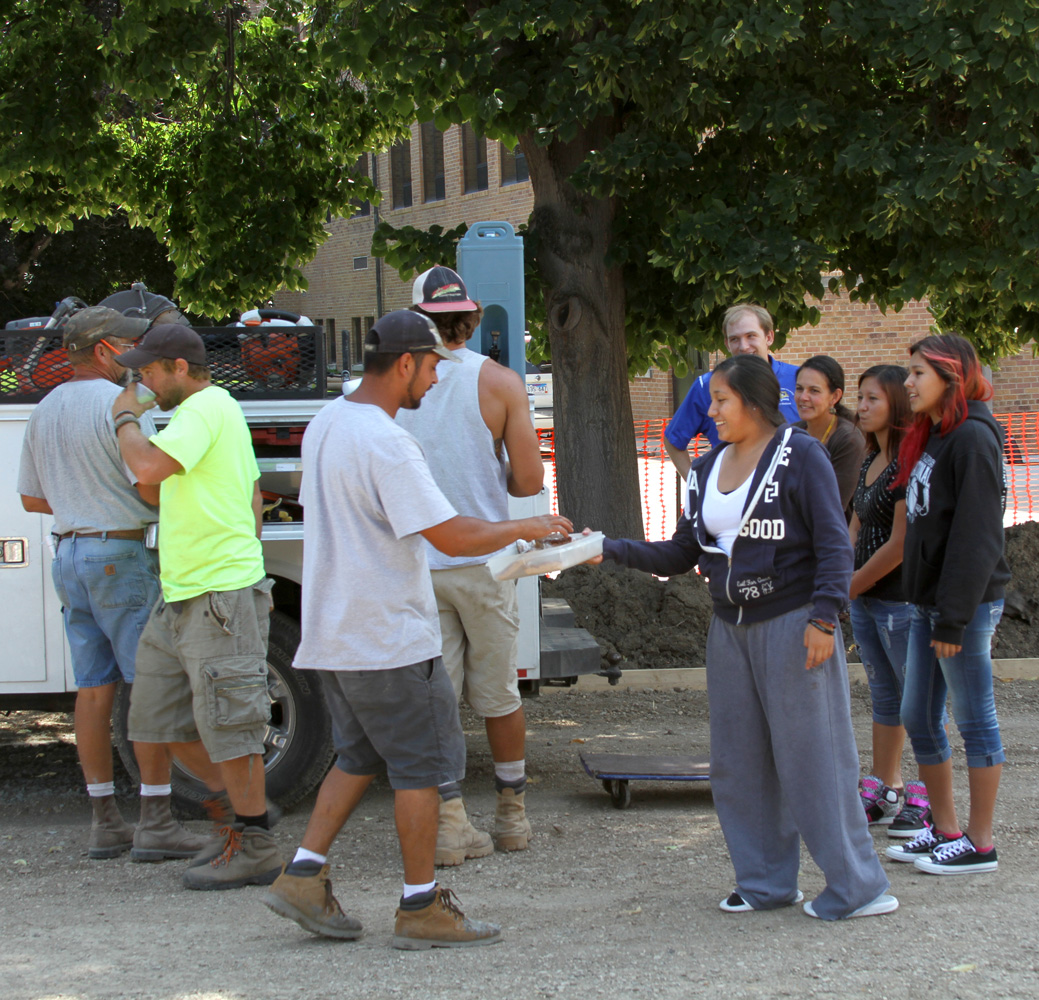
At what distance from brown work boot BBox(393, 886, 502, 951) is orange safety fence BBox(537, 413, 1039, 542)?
8452 mm

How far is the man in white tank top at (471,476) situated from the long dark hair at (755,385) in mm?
951

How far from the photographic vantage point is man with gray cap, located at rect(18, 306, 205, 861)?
479cm

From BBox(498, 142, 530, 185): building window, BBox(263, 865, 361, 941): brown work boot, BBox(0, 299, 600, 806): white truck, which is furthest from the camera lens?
BBox(498, 142, 530, 185): building window

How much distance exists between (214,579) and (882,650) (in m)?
2.64

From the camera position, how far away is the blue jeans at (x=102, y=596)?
15.7 feet

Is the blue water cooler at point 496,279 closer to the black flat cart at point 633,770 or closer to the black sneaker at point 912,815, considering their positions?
the black flat cart at point 633,770

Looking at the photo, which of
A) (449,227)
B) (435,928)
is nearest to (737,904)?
(435,928)

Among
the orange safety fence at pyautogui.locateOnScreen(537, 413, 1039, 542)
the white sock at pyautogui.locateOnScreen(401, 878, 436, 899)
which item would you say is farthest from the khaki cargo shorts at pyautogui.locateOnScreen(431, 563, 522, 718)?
the orange safety fence at pyautogui.locateOnScreen(537, 413, 1039, 542)

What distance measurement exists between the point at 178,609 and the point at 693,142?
233 inches

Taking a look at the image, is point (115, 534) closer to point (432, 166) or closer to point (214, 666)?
point (214, 666)

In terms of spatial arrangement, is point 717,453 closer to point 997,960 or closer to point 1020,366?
point 997,960

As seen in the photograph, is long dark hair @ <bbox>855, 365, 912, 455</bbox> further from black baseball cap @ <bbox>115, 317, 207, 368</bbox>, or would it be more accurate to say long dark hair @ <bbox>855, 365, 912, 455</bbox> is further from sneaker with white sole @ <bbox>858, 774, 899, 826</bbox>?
black baseball cap @ <bbox>115, 317, 207, 368</bbox>

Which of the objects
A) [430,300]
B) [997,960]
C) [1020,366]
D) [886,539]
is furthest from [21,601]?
[1020,366]

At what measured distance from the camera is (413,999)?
346cm
